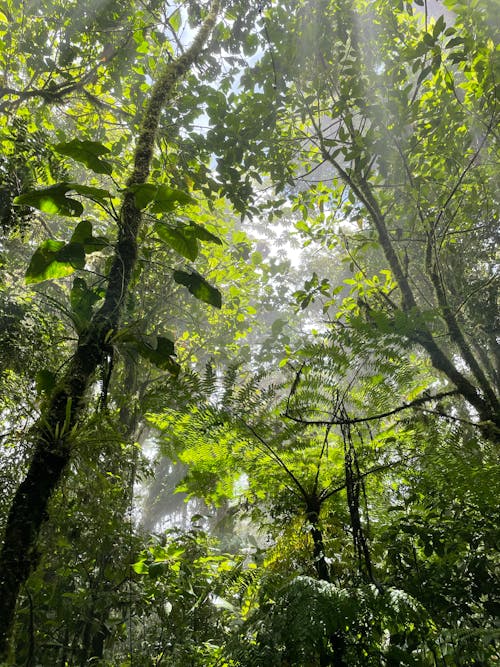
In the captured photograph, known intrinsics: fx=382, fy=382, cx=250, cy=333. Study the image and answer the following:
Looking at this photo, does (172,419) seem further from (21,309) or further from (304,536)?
(21,309)

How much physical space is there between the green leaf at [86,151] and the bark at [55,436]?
0.23 meters

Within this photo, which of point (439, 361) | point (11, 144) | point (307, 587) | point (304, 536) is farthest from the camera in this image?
point (11, 144)

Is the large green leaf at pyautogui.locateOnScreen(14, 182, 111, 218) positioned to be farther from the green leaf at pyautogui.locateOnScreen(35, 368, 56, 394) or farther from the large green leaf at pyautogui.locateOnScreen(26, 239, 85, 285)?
the green leaf at pyautogui.locateOnScreen(35, 368, 56, 394)

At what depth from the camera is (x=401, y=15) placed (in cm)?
418

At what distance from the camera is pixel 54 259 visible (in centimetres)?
225

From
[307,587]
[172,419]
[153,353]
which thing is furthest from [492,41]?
[307,587]

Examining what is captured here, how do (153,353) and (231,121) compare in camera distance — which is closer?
(153,353)

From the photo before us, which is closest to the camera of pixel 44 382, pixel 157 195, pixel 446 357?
pixel 44 382

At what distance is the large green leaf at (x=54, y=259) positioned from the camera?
2.17m

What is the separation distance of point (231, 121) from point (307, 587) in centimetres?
374

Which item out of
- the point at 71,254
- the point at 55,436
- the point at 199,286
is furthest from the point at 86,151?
the point at 55,436

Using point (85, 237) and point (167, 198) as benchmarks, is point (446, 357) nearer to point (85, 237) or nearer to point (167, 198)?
point (167, 198)

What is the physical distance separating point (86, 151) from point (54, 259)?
0.66 meters

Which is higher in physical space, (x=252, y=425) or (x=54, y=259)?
(x=54, y=259)
